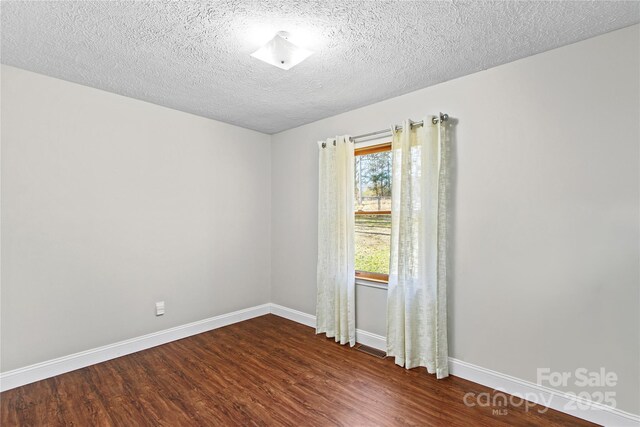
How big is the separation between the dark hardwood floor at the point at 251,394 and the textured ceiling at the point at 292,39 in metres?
2.51

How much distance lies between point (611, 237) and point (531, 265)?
0.49 meters

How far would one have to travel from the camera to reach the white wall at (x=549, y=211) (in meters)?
1.92

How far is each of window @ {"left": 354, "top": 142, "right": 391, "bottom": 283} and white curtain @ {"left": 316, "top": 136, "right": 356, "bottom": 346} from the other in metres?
0.16

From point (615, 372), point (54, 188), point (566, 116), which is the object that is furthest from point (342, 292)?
point (54, 188)

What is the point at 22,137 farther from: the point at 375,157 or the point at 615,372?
the point at 615,372

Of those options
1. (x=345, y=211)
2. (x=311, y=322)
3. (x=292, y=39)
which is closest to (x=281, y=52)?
(x=292, y=39)

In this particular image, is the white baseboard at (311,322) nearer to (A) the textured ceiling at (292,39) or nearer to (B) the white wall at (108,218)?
(B) the white wall at (108,218)

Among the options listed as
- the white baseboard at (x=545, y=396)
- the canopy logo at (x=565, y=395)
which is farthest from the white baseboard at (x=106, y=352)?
the canopy logo at (x=565, y=395)

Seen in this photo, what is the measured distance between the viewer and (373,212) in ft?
10.8

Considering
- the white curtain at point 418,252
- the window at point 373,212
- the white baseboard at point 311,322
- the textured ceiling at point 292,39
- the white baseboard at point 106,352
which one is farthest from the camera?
the window at point 373,212

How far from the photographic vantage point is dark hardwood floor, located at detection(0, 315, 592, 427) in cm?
202

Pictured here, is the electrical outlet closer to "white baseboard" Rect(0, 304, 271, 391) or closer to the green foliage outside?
"white baseboard" Rect(0, 304, 271, 391)

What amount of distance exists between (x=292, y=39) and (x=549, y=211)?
2.16 m

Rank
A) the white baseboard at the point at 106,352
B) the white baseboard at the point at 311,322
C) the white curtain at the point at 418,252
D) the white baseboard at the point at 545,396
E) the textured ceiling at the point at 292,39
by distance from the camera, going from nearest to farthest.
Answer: the textured ceiling at the point at 292,39, the white baseboard at the point at 545,396, the white baseboard at the point at 106,352, the white curtain at the point at 418,252, the white baseboard at the point at 311,322
